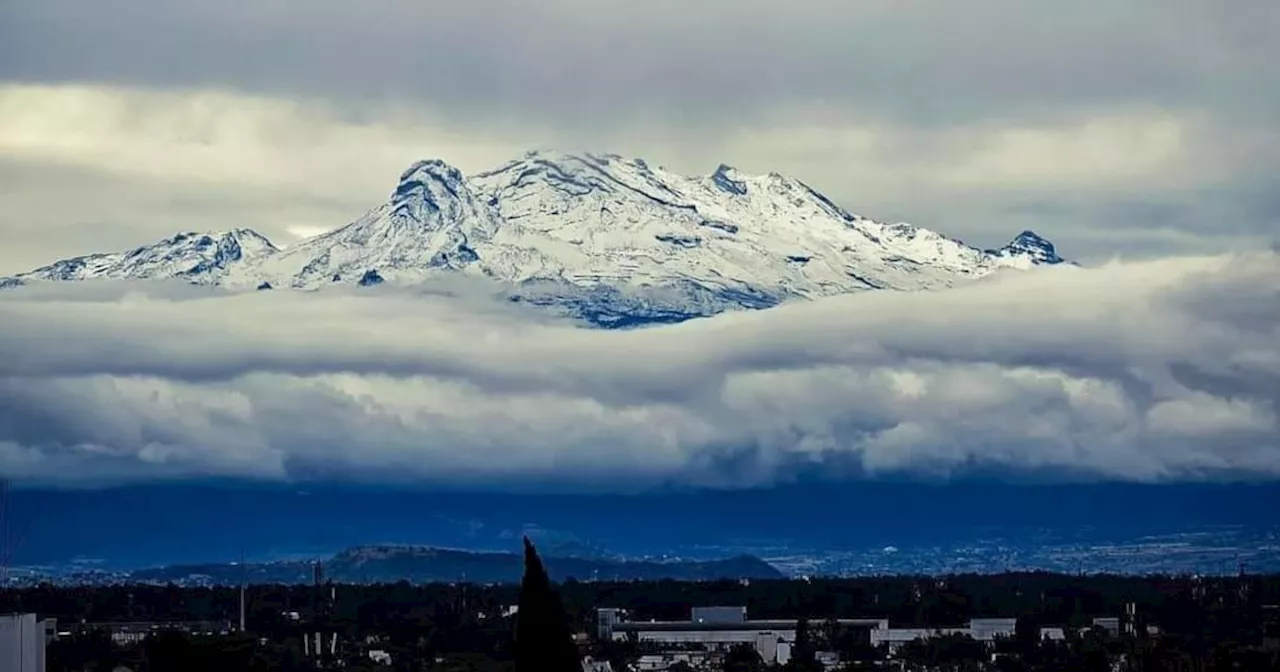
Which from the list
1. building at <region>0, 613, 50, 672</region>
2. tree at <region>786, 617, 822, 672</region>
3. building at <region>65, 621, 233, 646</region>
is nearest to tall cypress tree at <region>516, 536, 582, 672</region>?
building at <region>0, 613, 50, 672</region>

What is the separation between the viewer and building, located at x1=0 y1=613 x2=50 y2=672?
7619 centimetres

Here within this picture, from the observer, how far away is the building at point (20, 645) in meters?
76.2

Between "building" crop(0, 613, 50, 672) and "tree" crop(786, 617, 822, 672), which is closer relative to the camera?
"building" crop(0, 613, 50, 672)

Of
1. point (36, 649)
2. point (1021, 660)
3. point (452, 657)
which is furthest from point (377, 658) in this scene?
point (36, 649)

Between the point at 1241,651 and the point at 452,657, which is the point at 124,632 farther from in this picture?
the point at 1241,651

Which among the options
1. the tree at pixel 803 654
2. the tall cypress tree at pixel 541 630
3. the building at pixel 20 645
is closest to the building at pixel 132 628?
the tree at pixel 803 654

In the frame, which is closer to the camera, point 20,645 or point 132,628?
point 20,645

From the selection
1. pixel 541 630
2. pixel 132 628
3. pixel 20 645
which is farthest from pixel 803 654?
pixel 541 630

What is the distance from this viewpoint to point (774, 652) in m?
188

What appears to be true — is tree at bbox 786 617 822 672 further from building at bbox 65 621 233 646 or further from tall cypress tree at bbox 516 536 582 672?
tall cypress tree at bbox 516 536 582 672

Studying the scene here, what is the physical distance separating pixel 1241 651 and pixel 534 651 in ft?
244

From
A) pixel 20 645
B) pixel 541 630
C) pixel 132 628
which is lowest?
pixel 541 630

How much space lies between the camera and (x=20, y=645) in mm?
76938

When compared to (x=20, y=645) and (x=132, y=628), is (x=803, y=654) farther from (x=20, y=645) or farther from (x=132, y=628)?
(x=20, y=645)
